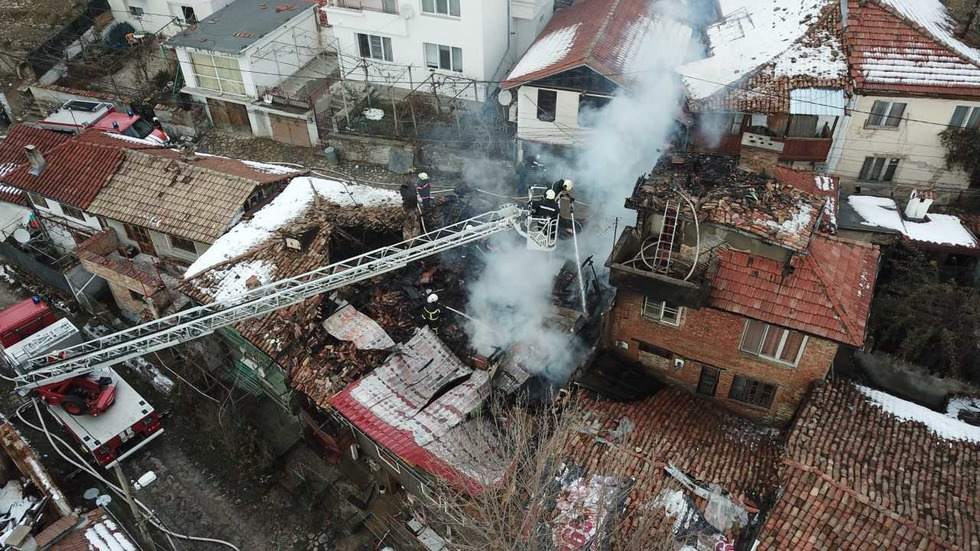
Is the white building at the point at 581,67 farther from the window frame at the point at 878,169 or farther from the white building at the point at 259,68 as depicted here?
the white building at the point at 259,68

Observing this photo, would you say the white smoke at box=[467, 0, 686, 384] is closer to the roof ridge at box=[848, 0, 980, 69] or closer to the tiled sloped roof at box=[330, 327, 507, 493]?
the tiled sloped roof at box=[330, 327, 507, 493]

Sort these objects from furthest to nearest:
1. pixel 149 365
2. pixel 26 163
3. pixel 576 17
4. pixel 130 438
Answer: pixel 576 17
pixel 26 163
pixel 149 365
pixel 130 438

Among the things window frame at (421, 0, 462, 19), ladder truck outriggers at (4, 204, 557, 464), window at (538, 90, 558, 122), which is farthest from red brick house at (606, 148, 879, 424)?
window frame at (421, 0, 462, 19)

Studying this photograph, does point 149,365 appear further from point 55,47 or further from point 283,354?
point 55,47

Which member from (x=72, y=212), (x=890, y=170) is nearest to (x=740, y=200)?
(x=890, y=170)

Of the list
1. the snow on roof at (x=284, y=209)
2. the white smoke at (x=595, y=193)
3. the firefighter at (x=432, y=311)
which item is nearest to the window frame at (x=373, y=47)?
the snow on roof at (x=284, y=209)

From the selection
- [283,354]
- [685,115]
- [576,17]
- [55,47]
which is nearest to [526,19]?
[576,17]
